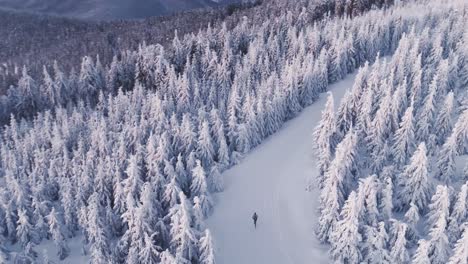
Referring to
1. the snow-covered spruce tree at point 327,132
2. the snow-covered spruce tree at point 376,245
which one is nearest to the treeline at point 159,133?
the snow-covered spruce tree at point 327,132

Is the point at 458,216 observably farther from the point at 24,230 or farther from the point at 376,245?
the point at 24,230


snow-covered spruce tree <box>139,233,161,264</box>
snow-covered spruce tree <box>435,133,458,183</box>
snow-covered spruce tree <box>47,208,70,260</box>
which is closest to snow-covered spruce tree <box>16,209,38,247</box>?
snow-covered spruce tree <box>47,208,70,260</box>

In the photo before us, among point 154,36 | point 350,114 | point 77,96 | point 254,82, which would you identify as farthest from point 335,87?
point 154,36

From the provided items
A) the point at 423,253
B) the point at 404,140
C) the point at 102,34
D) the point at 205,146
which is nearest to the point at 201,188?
the point at 205,146

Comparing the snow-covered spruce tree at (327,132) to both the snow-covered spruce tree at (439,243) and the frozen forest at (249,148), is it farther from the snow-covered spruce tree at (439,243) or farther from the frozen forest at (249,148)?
the snow-covered spruce tree at (439,243)

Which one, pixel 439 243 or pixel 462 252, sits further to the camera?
pixel 439 243

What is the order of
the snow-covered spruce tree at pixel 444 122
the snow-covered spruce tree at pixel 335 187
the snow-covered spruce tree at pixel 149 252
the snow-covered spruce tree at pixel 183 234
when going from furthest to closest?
the snow-covered spruce tree at pixel 444 122
the snow-covered spruce tree at pixel 335 187
the snow-covered spruce tree at pixel 149 252
the snow-covered spruce tree at pixel 183 234
